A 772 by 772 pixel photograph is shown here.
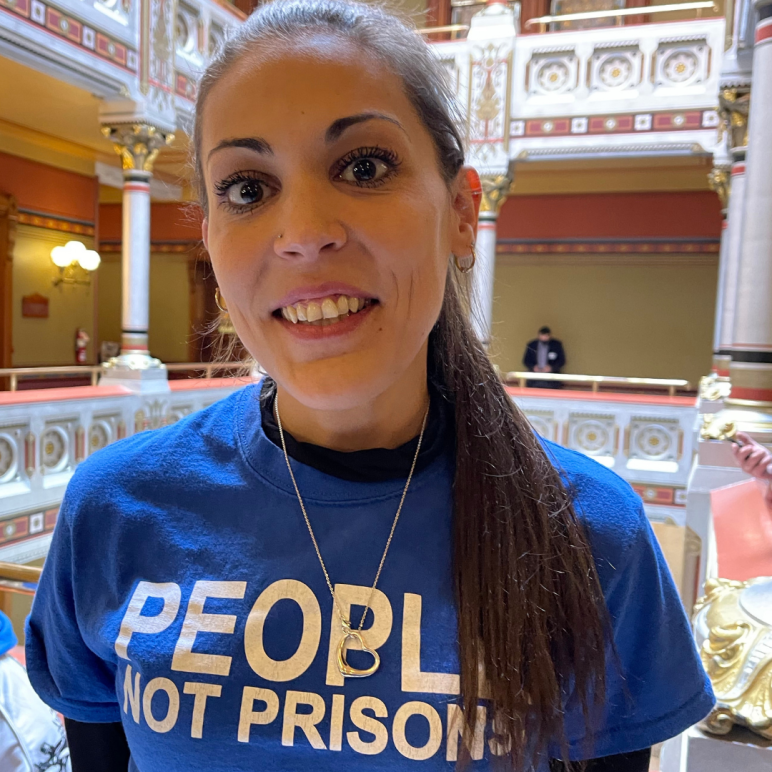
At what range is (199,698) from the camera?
31.8 inches

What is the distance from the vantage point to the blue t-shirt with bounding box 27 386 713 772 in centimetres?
79

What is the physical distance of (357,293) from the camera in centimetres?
80

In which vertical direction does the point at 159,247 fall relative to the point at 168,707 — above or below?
above

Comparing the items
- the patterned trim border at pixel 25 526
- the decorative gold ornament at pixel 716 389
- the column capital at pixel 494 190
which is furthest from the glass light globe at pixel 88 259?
the decorative gold ornament at pixel 716 389

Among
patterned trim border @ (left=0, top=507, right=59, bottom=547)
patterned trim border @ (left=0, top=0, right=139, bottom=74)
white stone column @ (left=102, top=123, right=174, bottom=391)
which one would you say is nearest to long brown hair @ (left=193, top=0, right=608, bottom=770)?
patterned trim border @ (left=0, top=507, right=59, bottom=547)

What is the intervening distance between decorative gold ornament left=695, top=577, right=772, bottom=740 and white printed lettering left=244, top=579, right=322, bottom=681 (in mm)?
866

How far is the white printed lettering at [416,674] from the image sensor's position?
2.59 ft

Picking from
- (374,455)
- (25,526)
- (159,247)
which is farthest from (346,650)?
(159,247)

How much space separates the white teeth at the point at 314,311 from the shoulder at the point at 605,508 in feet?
1.18

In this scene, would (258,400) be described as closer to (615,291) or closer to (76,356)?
(76,356)

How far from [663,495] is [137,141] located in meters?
6.42

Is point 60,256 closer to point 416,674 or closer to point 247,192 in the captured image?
point 247,192

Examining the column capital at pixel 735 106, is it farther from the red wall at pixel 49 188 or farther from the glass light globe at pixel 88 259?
the red wall at pixel 49 188

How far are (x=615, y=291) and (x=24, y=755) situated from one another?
11336 millimetres
